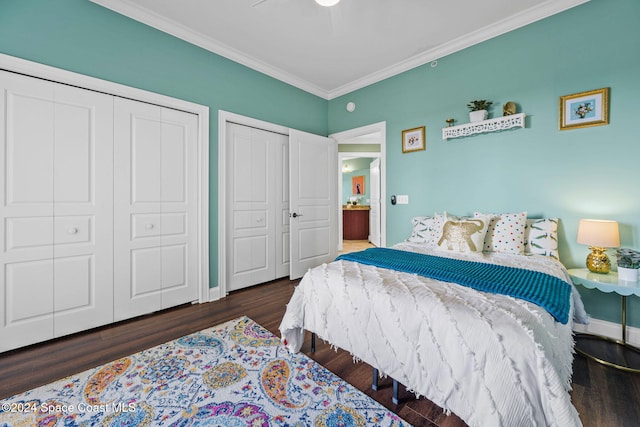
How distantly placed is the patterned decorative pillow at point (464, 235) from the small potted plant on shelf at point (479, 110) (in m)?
1.07

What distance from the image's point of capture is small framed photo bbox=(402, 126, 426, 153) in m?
3.32

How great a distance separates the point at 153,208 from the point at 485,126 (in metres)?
3.44

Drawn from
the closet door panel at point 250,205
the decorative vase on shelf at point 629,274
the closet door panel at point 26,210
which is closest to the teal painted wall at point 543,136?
the decorative vase on shelf at point 629,274

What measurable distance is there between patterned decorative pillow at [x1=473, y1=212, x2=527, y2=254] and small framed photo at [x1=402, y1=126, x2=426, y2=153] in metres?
1.26

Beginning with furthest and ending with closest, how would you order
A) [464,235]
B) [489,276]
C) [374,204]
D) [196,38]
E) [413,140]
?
1. [374,204]
2. [413,140]
3. [196,38]
4. [464,235]
5. [489,276]

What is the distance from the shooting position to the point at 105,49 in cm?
234

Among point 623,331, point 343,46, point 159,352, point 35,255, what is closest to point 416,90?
point 343,46

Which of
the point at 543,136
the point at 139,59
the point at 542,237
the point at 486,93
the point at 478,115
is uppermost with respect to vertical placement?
the point at 139,59

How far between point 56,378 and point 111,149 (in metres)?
1.76

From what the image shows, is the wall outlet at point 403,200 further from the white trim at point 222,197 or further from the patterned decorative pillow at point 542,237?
the white trim at point 222,197

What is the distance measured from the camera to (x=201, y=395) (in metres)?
1.53

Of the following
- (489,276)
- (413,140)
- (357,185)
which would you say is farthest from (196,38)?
(357,185)

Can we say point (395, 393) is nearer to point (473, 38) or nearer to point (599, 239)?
point (599, 239)

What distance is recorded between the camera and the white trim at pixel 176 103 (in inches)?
79.0
